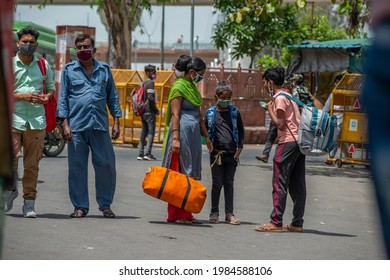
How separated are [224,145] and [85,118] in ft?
4.58

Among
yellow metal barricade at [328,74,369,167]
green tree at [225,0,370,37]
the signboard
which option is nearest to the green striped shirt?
green tree at [225,0,370,37]

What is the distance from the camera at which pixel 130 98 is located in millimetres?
24922

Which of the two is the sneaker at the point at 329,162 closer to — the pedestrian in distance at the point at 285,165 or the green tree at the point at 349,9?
the green tree at the point at 349,9

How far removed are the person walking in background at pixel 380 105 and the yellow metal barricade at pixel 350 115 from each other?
56.9 ft

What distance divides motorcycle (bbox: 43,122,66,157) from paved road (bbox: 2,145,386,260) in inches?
175

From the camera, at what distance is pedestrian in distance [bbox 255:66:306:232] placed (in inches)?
389

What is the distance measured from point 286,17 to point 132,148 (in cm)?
1417

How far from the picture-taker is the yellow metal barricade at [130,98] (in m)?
24.8

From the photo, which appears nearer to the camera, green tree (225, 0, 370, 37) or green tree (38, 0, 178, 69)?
green tree (225, 0, 370, 37)

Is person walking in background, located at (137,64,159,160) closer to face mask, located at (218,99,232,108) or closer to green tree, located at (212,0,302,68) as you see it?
face mask, located at (218,99,232,108)

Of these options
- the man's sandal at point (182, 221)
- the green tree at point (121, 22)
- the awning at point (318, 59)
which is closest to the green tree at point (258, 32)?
the green tree at point (121, 22)

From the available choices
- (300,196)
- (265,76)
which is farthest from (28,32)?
(300,196)

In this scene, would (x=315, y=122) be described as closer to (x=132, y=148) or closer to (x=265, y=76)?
(x=265, y=76)

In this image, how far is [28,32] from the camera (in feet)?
33.0
